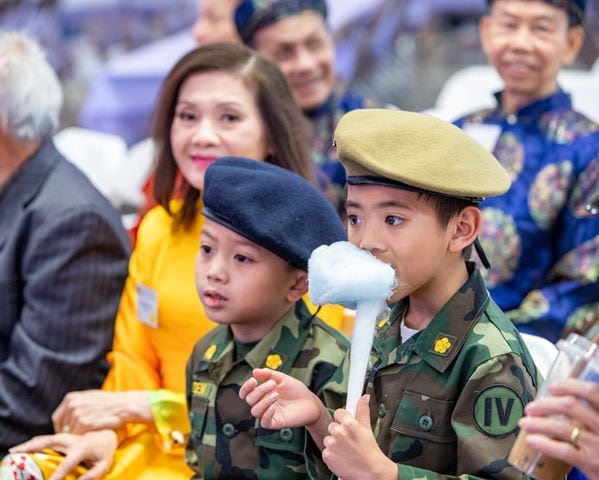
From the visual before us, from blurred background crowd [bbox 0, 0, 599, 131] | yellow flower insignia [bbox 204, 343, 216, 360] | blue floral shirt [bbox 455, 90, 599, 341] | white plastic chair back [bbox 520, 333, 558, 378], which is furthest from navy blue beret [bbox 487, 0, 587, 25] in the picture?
blurred background crowd [bbox 0, 0, 599, 131]

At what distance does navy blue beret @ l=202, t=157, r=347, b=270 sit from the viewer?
1.97 m

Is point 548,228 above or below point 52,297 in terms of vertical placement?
above

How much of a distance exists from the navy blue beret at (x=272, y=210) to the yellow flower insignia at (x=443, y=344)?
37cm

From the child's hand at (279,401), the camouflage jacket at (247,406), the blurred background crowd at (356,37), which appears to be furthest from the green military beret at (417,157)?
the blurred background crowd at (356,37)

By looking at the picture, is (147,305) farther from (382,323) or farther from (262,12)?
(262,12)

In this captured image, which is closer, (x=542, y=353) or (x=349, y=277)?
(x=349, y=277)

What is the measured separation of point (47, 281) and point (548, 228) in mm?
1382

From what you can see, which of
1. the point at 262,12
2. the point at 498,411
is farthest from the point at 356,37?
the point at 498,411

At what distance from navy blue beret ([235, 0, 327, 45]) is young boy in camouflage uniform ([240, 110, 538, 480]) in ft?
5.63

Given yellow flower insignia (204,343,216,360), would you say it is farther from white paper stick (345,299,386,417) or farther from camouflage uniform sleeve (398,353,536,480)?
camouflage uniform sleeve (398,353,536,480)

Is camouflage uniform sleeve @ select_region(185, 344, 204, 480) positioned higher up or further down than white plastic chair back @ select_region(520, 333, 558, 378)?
further down

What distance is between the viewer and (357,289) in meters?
1.66

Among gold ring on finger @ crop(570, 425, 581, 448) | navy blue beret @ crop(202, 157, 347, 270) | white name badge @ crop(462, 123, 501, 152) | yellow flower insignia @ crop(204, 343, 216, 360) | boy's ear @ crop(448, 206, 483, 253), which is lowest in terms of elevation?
yellow flower insignia @ crop(204, 343, 216, 360)

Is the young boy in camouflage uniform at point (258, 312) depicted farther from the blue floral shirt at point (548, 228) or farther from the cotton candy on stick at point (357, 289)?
the blue floral shirt at point (548, 228)
